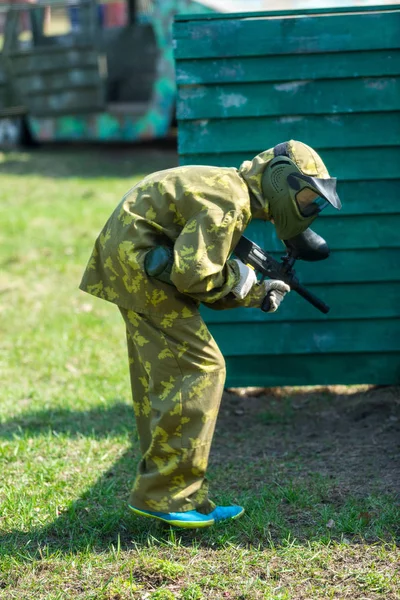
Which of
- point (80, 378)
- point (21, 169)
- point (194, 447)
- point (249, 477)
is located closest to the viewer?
point (194, 447)

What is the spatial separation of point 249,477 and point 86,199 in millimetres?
6321

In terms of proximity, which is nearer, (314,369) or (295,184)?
(295,184)

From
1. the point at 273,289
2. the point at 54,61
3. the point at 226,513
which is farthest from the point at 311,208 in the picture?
the point at 54,61

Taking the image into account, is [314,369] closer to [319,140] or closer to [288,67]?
[319,140]

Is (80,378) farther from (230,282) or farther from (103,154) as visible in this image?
(103,154)

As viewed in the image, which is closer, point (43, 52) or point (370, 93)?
point (370, 93)

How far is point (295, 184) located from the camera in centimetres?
319

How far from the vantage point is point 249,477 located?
4059 millimetres

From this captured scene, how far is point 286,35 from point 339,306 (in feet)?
5.04

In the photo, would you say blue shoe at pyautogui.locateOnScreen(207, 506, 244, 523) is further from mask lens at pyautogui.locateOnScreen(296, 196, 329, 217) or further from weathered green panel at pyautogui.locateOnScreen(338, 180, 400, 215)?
weathered green panel at pyautogui.locateOnScreen(338, 180, 400, 215)

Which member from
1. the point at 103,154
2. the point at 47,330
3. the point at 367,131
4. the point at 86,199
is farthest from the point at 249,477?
the point at 103,154

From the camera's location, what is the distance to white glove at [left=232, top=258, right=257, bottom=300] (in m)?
3.22

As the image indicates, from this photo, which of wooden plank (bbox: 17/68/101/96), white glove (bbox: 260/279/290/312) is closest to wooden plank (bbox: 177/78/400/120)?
white glove (bbox: 260/279/290/312)

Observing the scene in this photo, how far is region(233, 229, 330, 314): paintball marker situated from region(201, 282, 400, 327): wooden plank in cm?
99
